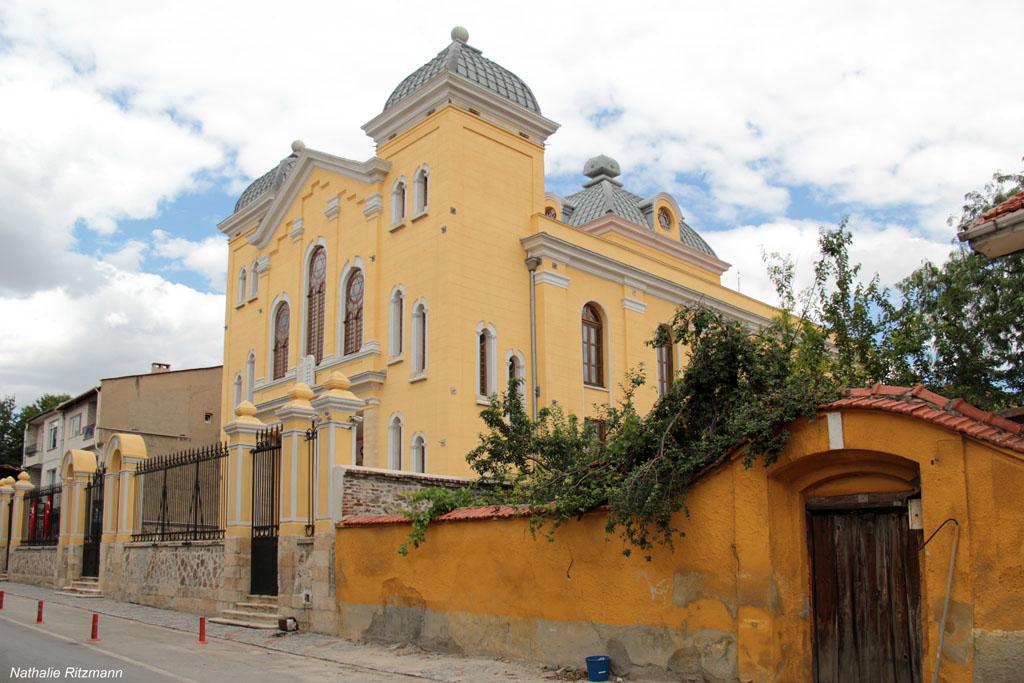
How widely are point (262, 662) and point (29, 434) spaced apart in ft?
174

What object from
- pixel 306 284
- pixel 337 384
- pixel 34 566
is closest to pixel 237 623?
pixel 337 384

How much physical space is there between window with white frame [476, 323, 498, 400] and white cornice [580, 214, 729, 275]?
7074 mm

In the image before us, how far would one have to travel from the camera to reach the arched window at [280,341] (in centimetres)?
2917

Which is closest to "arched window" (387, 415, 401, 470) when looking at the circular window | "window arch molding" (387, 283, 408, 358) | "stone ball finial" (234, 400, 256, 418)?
"window arch molding" (387, 283, 408, 358)

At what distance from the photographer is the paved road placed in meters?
11.2

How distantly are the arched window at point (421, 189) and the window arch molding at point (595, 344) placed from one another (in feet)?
17.1

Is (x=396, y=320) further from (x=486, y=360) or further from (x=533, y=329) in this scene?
(x=533, y=329)

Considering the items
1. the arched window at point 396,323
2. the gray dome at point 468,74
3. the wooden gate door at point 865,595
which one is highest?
the gray dome at point 468,74

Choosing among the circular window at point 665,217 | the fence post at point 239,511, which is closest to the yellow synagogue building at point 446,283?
the circular window at point 665,217

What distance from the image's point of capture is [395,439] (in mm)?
23500

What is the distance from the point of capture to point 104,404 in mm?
41500

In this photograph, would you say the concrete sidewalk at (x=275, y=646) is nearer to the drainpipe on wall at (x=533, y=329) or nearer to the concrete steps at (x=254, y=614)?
the concrete steps at (x=254, y=614)

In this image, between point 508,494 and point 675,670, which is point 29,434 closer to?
point 508,494

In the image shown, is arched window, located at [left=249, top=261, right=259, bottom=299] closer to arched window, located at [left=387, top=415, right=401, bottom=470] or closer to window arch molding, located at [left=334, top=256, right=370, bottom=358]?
window arch molding, located at [left=334, top=256, right=370, bottom=358]
